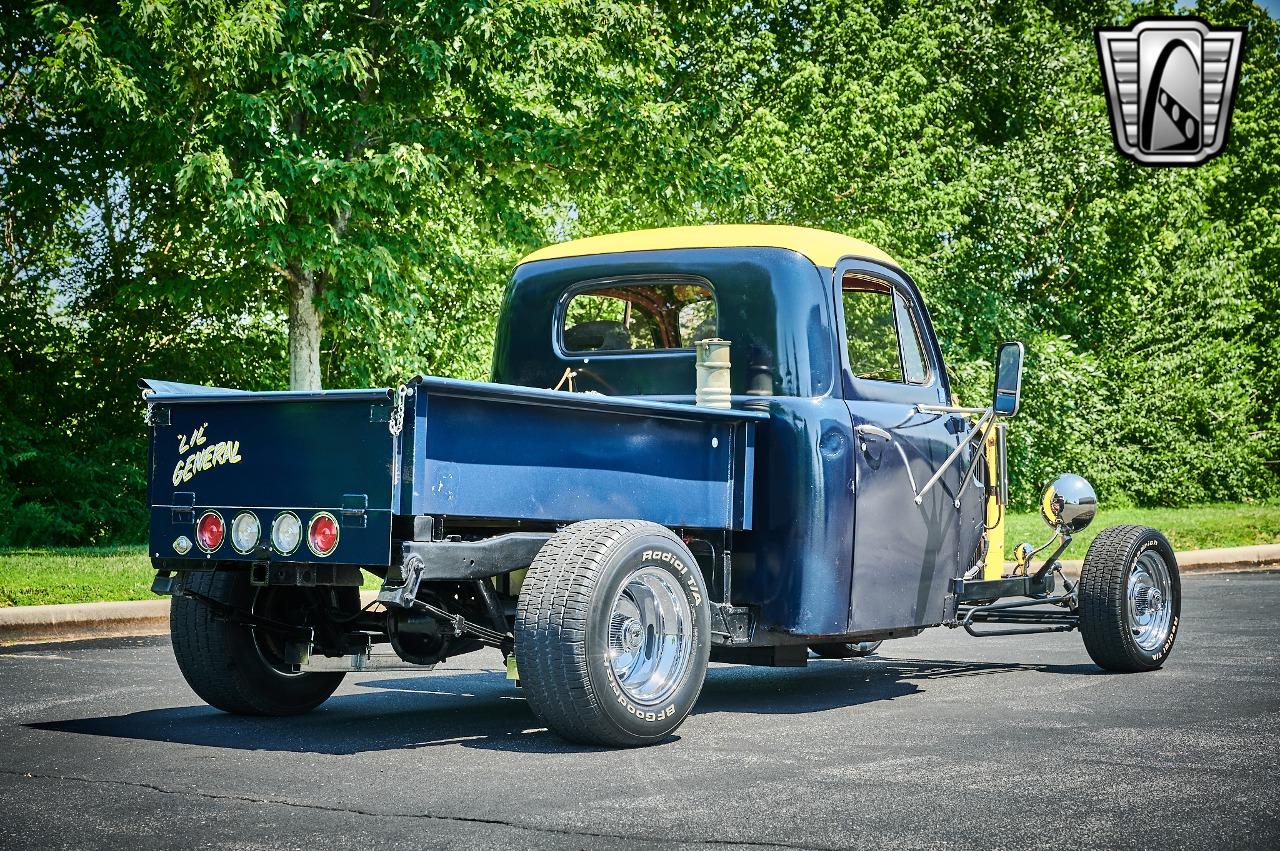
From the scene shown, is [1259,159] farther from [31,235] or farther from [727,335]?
[727,335]

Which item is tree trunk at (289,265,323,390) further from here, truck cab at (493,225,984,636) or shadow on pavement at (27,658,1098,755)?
truck cab at (493,225,984,636)

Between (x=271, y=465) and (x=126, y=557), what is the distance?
11013 mm

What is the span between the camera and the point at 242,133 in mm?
16812

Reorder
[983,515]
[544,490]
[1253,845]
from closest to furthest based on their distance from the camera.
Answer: [1253,845], [544,490], [983,515]

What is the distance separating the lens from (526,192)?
19.6 meters

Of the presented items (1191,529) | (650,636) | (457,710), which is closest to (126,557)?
(457,710)

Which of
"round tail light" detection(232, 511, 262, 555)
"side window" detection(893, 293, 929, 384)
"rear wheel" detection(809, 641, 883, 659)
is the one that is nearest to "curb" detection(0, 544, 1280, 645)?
"rear wheel" detection(809, 641, 883, 659)

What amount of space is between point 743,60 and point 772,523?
73.1 feet

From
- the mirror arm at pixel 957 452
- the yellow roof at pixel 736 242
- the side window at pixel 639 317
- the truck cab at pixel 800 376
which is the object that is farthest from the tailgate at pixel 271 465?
the mirror arm at pixel 957 452

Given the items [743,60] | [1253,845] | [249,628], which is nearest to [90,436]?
[743,60]

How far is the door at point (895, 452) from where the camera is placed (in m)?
7.26

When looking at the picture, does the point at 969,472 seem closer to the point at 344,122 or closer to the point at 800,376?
the point at 800,376

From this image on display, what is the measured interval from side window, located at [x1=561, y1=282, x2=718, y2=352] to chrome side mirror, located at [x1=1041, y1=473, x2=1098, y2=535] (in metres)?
2.64

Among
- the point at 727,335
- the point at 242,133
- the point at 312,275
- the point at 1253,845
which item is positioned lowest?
the point at 1253,845
